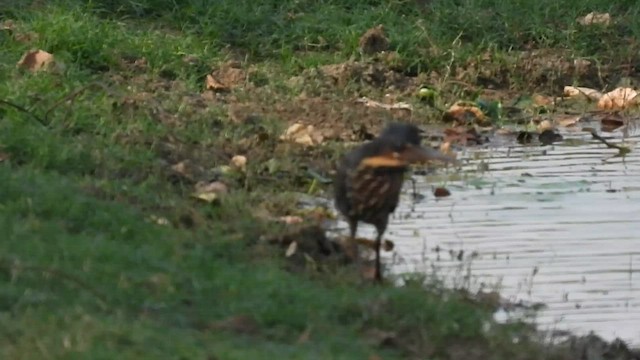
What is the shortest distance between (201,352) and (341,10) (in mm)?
7385

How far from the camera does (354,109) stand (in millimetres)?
10953

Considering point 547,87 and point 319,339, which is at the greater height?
point 319,339

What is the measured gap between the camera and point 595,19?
508 inches

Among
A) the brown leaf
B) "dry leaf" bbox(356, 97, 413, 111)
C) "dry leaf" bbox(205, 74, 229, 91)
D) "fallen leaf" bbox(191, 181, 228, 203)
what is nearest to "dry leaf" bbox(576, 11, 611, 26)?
the brown leaf

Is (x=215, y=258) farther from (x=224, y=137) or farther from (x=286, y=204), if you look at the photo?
(x=224, y=137)

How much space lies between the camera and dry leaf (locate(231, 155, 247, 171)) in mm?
9258

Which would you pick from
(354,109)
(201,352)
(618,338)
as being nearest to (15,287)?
(201,352)

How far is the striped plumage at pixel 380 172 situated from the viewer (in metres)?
7.35

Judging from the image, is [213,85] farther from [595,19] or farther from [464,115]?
[595,19]

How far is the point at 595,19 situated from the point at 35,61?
14.9 feet

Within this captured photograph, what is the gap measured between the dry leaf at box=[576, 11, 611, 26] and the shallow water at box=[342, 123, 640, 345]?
2.57 metres

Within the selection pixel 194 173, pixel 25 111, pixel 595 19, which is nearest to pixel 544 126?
pixel 595 19

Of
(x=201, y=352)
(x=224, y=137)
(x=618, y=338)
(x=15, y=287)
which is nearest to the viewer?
(x=201, y=352)

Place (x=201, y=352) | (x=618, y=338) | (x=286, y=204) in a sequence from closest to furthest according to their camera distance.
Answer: (x=201, y=352)
(x=618, y=338)
(x=286, y=204)
